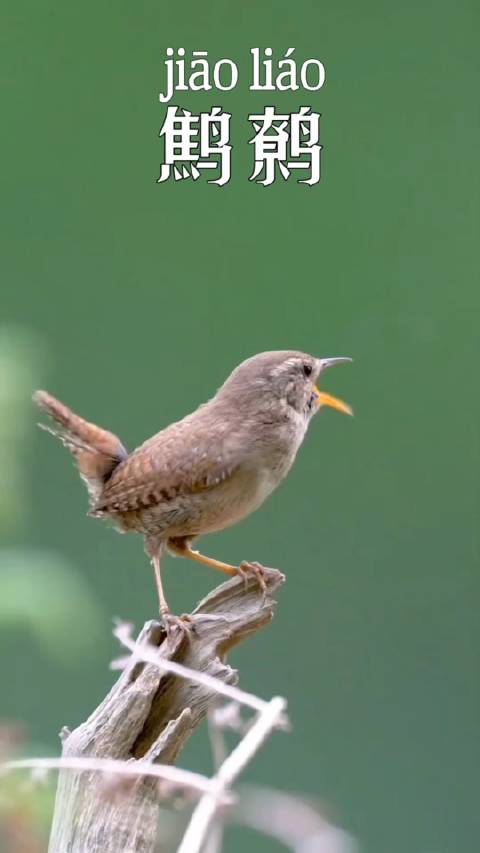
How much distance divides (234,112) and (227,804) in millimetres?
2211

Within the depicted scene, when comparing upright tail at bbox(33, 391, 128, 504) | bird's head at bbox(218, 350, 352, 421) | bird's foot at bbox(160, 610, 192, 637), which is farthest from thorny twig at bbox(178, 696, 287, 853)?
upright tail at bbox(33, 391, 128, 504)

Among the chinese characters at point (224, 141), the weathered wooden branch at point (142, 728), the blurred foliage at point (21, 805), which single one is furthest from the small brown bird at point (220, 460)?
the chinese characters at point (224, 141)

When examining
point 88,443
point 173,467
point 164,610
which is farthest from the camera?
point 88,443

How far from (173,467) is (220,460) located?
96 mm

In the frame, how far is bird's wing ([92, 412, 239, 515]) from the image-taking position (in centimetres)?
183

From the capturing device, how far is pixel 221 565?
6.18ft

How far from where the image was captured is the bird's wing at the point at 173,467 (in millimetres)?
1828

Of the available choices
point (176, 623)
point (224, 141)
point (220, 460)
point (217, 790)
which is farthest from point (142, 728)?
point (224, 141)

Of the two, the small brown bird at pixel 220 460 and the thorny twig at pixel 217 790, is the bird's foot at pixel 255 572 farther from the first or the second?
the thorny twig at pixel 217 790

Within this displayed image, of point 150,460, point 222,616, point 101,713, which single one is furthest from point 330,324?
point 101,713

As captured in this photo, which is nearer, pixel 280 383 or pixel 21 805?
pixel 21 805

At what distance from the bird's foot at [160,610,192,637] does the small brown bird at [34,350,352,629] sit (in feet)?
0.24

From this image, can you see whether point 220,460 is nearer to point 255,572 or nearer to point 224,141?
point 255,572

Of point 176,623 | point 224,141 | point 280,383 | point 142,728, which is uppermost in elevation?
point 224,141
